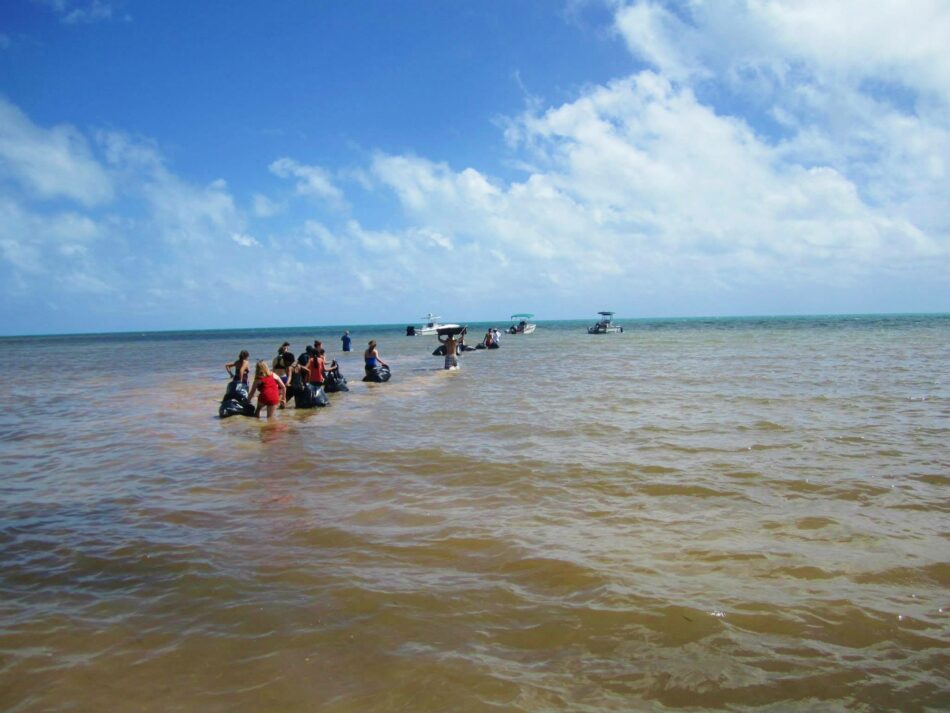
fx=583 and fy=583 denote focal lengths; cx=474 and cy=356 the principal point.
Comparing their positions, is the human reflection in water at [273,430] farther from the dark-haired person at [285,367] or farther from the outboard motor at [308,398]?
the dark-haired person at [285,367]

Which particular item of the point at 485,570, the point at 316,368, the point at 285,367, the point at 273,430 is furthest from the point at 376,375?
the point at 485,570

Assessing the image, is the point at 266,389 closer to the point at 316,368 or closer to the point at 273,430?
the point at 273,430

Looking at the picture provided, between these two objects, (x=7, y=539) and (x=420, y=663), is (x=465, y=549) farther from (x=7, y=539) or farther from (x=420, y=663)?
(x=7, y=539)

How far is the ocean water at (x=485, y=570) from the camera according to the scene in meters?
3.24

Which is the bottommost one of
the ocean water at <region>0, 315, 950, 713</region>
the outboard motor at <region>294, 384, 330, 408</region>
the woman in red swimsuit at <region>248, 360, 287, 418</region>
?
the ocean water at <region>0, 315, 950, 713</region>

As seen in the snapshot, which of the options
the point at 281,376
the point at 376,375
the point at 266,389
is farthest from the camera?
the point at 376,375

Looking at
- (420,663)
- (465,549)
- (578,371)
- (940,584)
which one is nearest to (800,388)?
(578,371)

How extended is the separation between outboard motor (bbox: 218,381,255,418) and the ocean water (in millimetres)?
2847

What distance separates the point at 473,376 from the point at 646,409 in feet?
35.4

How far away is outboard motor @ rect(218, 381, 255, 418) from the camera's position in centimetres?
1323

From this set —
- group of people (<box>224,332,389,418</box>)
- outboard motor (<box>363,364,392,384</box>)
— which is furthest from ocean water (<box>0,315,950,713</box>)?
outboard motor (<box>363,364,392,384</box>)

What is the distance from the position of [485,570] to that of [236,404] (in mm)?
10239

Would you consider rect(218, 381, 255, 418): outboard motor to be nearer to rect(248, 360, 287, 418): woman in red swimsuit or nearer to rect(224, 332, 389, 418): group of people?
rect(224, 332, 389, 418): group of people

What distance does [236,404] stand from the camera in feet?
43.6
